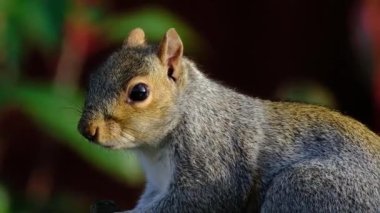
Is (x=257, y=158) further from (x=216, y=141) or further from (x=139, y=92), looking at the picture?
(x=139, y=92)

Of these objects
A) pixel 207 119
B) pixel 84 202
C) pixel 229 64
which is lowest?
pixel 84 202

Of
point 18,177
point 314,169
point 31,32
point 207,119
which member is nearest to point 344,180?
point 314,169

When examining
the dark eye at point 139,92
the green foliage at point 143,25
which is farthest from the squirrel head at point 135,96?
the green foliage at point 143,25

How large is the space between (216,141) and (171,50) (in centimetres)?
24

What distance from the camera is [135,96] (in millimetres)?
3270

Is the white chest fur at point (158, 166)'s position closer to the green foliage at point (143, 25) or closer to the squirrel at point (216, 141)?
the squirrel at point (216, 141)

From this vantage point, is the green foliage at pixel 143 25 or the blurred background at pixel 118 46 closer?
the blurred background at pixel 118 46

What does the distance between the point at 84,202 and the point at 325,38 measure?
1812 mm

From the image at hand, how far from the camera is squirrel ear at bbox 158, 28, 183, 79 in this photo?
3311 mm

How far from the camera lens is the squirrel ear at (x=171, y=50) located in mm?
3311

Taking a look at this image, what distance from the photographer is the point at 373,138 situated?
3.39 m

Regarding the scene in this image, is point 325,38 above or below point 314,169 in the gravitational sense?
above

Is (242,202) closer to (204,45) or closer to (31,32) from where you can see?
(31,32)

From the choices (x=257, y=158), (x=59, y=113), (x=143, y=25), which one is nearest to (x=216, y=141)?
(x=257, y=158)
